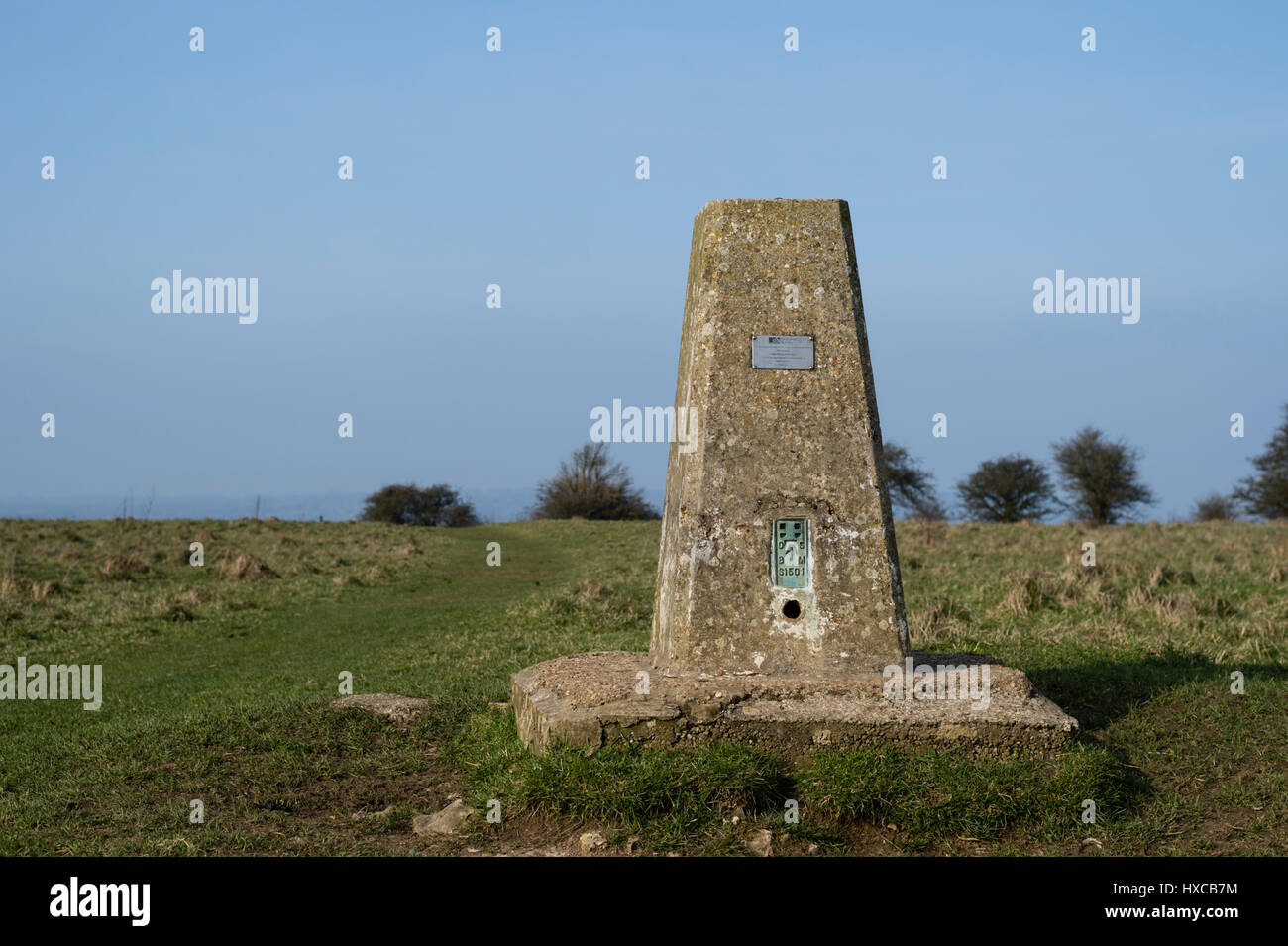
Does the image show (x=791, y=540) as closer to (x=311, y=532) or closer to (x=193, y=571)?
(x=193, y=571)

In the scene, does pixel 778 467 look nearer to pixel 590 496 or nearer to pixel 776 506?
pixel 776 506

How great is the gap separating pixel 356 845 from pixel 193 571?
607 inches

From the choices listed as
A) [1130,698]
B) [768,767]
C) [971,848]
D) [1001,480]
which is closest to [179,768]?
[768,767]

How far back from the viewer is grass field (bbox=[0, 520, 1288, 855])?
20.2ft

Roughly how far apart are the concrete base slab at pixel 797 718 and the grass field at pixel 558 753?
143 mm

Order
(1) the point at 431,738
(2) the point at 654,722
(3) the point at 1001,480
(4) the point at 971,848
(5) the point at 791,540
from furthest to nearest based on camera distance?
(3) the point at 1001,480, (1) the point at 431,738, (5) the point at 791,540, (2) the point at 654,722, (4) the point at 971,848

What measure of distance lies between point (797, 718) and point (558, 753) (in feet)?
4.65

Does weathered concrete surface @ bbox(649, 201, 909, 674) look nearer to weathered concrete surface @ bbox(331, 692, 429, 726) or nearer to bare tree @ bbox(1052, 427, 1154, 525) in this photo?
weathered concrete surface @ bbox(331, 692, 429, 726)

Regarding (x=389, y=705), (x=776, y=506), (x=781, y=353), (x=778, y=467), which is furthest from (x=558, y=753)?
(x=781, y=353)

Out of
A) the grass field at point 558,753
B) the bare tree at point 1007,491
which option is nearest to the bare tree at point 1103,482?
the bare tree at point 1007,491

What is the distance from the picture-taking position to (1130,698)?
335 inches

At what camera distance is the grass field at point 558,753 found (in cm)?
615

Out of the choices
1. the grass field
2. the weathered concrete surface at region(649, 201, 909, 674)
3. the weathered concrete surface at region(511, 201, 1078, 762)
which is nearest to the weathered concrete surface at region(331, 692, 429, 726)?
the grass field

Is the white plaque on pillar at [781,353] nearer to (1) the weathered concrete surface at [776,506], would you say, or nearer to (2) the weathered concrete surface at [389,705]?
(1) the weathered concrete surface at [776,506]
